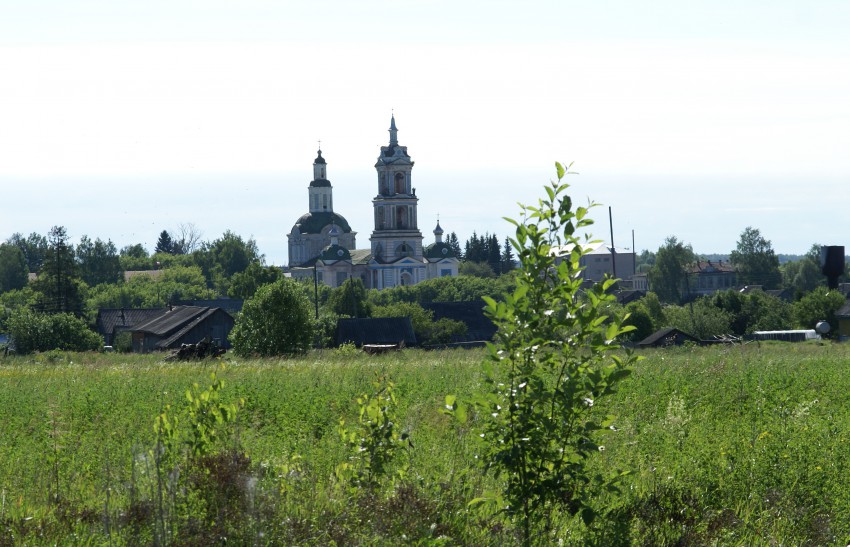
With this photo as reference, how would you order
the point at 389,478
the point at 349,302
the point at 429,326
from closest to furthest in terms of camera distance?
the point at 389,478, the point at 429,326, the point at 349,302

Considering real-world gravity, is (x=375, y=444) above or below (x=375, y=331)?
below

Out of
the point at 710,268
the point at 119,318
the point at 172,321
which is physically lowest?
the point at 172,321

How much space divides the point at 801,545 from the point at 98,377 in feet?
51.3

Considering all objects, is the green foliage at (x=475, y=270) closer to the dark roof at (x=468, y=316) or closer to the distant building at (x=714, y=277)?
the distant building at (x=714, y=277)

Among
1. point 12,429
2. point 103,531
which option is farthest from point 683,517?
point 12,429

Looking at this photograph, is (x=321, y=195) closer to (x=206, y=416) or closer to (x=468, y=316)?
(x=468, y=316)

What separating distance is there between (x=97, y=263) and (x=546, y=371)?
146 meters

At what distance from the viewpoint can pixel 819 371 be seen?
19.4 m

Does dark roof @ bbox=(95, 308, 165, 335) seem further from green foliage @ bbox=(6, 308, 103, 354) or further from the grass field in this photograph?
the grass field

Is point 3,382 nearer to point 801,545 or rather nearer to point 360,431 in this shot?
point 360,431

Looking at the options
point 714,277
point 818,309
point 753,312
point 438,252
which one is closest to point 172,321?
point 818,309

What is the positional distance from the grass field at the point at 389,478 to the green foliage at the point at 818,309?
4484cm

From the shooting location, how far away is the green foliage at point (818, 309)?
59.1 meters

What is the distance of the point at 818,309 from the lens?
60.1 meters
